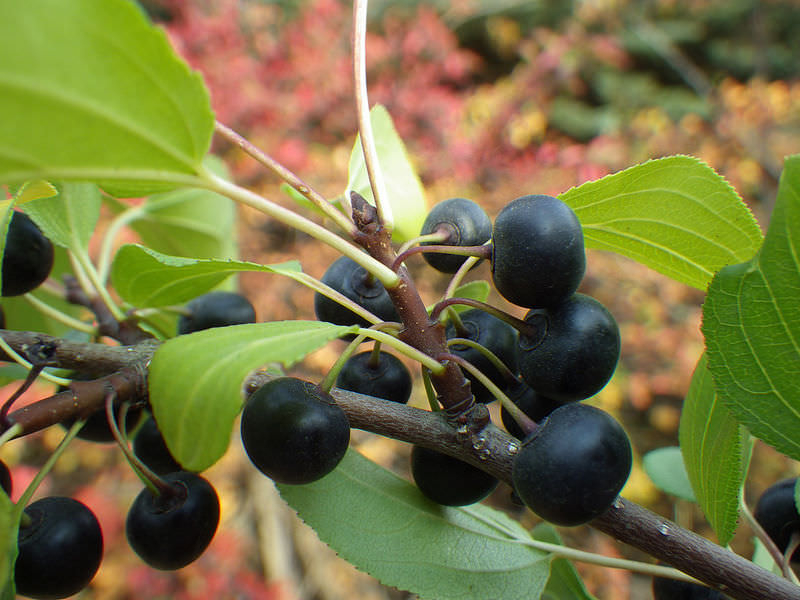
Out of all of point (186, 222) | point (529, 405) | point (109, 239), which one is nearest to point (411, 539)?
point (529, 405)

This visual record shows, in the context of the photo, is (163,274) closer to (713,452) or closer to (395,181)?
(395,181)

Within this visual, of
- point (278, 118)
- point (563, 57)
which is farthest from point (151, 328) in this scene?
point (563, 57)

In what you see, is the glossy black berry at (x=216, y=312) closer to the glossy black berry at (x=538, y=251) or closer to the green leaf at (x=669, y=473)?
the glossy black berry at (x=538, y=251)

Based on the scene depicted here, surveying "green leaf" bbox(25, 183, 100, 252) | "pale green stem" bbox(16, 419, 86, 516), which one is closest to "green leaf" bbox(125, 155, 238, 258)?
"green leaf" bbox(25, 183, 100, 252)

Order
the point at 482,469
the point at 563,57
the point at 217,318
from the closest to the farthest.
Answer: the point at 482,469, the point at 217,318, the point at 563,57

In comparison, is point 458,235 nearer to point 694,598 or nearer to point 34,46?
point 34,46

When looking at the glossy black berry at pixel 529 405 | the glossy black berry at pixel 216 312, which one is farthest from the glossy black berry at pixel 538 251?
the glossy black berry at pixel 216 312
